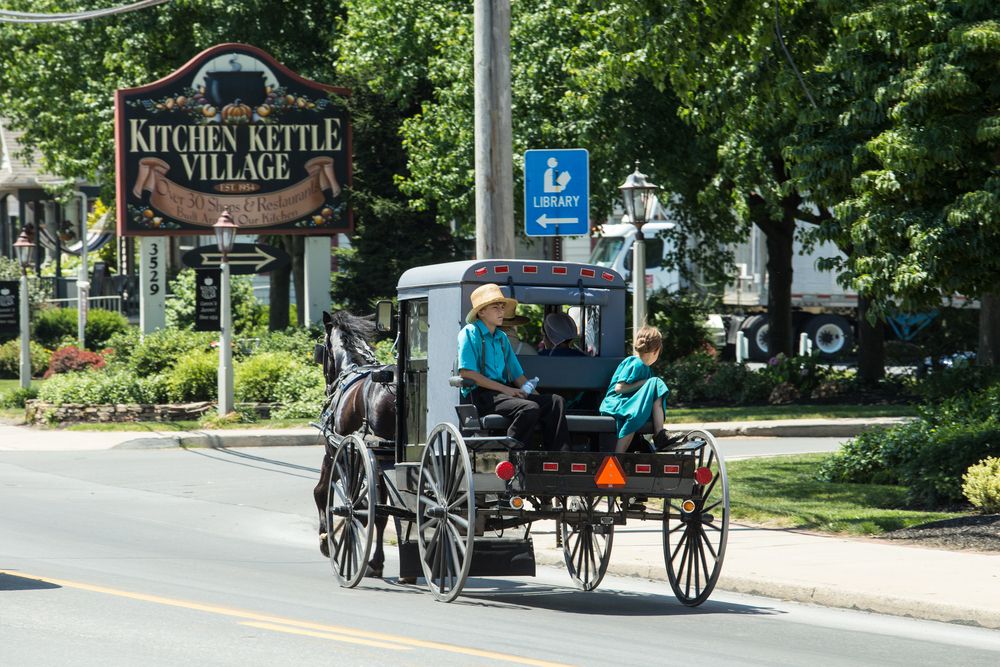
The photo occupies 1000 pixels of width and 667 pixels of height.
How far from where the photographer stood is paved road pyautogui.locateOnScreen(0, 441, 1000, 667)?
8445 millimetres

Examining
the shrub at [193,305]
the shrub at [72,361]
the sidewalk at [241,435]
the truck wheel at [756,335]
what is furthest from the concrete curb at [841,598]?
the truck wheel at [756,335]

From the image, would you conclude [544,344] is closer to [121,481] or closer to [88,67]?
[121,481]

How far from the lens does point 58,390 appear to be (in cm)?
2631

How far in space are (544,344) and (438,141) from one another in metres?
20.5

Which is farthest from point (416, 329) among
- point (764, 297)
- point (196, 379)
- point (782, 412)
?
point (764, 297)

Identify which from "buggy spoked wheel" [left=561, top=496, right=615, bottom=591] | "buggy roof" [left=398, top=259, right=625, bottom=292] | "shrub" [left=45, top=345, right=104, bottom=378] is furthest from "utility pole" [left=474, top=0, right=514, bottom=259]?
"shrub" [left=45, top=345, right=104, bottom=378]

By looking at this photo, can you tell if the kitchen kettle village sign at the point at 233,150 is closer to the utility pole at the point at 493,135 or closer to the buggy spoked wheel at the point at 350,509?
the utility pole at the point at 493,135

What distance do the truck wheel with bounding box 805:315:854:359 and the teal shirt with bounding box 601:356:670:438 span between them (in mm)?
33588

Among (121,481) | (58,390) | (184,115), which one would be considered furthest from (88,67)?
(121,481)

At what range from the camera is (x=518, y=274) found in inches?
Answer: 424

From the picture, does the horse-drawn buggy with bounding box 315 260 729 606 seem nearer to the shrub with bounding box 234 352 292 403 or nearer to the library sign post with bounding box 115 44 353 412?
the shrub with bounding box 234 352 292 403

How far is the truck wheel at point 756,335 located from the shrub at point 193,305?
44.8 ft

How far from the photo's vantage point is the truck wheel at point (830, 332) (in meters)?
43.3

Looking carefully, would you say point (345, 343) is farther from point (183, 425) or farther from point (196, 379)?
point (196, 379)
